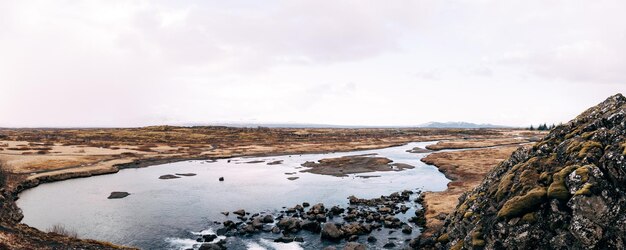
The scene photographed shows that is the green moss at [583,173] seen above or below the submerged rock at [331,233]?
above

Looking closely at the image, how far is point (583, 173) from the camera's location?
27812mm

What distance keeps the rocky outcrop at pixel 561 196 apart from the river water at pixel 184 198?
14.7 metres

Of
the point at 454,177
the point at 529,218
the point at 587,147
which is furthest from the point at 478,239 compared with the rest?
the point at 454,177

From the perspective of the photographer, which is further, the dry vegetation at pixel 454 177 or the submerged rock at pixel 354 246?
the dry vegetation at pixel 454 177

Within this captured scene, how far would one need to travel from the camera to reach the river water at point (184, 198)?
48.0m

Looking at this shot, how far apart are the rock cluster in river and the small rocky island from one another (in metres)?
38.1

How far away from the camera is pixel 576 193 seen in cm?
2698

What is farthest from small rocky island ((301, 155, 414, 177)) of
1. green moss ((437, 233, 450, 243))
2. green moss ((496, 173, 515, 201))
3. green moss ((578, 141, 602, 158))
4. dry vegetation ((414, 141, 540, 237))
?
green moss ((578, 141, 602, 158))

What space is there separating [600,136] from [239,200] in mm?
55483

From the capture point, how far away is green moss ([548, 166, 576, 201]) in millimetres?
28125

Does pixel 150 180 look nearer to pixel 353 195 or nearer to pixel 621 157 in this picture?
pixel 353 195

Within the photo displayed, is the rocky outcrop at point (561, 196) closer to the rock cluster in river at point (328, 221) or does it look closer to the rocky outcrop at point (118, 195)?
the rock cluster in river at point (328, 221)

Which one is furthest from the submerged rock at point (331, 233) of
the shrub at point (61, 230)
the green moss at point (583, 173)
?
the shrub at point (61, 230)

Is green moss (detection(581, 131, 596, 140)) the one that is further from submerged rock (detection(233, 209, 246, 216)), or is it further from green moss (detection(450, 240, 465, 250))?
submerged rock (detection(233, 209, 246, 216))
